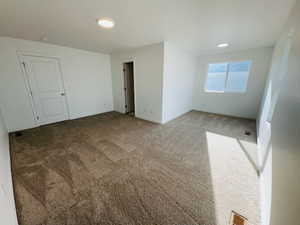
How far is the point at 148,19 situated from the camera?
203 cm

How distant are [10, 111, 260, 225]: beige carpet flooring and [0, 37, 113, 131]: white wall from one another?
732 mm

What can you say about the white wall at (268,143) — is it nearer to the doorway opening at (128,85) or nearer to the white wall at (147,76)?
the white wall at (147,76)

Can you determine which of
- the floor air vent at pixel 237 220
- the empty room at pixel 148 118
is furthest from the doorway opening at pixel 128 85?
the floor air vent at pixel 237 220

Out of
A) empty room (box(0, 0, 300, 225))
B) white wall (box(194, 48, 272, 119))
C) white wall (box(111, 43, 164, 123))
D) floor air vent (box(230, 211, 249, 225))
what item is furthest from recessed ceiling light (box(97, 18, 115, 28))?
white wall (box(194, 48, 272, 119))

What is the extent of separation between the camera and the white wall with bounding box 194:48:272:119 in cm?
375

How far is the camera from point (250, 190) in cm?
152

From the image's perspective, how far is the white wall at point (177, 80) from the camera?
3469 millimetres

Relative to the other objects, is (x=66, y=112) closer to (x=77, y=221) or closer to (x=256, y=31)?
(x=77, y=221)

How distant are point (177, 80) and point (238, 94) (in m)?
2.34

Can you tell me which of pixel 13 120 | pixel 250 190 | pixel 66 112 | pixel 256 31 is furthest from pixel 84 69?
pixel 250 190

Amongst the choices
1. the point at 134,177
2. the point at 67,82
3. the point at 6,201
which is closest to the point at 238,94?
the point at 134,177

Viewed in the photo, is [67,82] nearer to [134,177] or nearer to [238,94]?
[134,177]

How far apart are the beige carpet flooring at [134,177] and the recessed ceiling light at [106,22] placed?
2360 millimetres

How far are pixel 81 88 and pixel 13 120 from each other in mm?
1907
